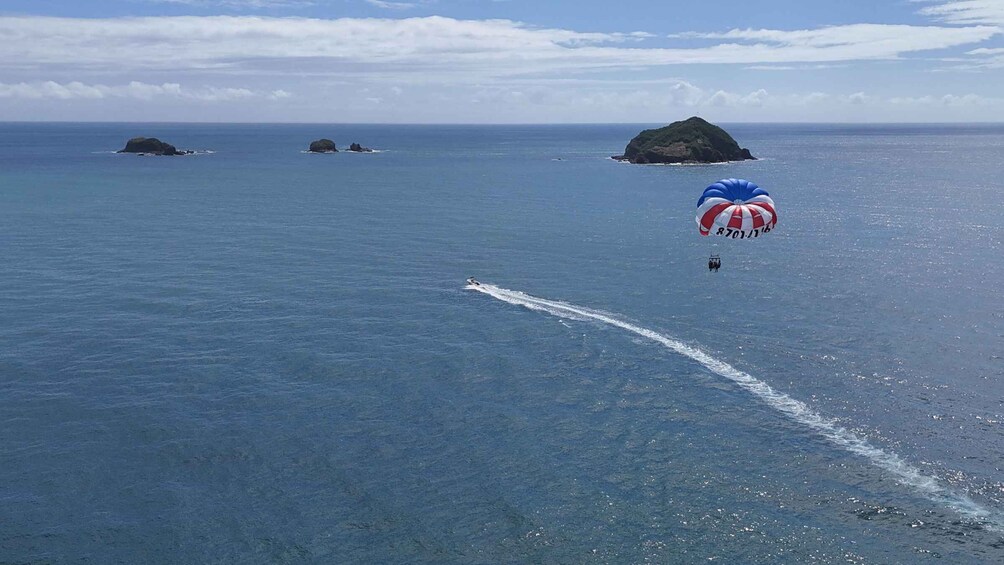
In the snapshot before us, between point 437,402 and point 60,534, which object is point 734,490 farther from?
point 60,534

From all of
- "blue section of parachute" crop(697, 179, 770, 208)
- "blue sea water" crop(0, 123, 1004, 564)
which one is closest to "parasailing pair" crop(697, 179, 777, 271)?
"blue section of parachute" crop(697, 179, 770, 208)

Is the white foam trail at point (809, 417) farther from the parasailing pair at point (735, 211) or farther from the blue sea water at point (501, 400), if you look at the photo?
the parasailing pair at point (735, 211)

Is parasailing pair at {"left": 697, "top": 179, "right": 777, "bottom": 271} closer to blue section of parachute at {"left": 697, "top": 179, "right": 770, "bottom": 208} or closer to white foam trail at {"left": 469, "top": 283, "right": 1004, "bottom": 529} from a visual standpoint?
blue section of parachute at {"left": 697, "top": 179, "right": 770, "bottom": 208}

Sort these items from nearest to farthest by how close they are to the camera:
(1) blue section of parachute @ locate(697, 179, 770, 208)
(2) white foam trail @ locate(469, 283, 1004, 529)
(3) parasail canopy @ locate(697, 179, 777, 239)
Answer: (2) white foam trail @ locate(469, 283, 1004, 529) < (3) parasail canopy @ locate(697, 179, 777, 239) < (1) blue section of parachute @ locate(697, 179, 770, 208)

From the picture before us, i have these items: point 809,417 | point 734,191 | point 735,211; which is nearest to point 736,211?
point 735,211

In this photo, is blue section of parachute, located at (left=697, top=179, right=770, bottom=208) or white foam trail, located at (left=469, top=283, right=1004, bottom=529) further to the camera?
blue section of parachute, located at (left=697, top=179, right=770, bottom=208)

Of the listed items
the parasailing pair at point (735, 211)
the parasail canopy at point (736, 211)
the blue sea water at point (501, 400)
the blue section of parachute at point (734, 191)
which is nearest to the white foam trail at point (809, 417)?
the blue sea water at point (501, 400)
